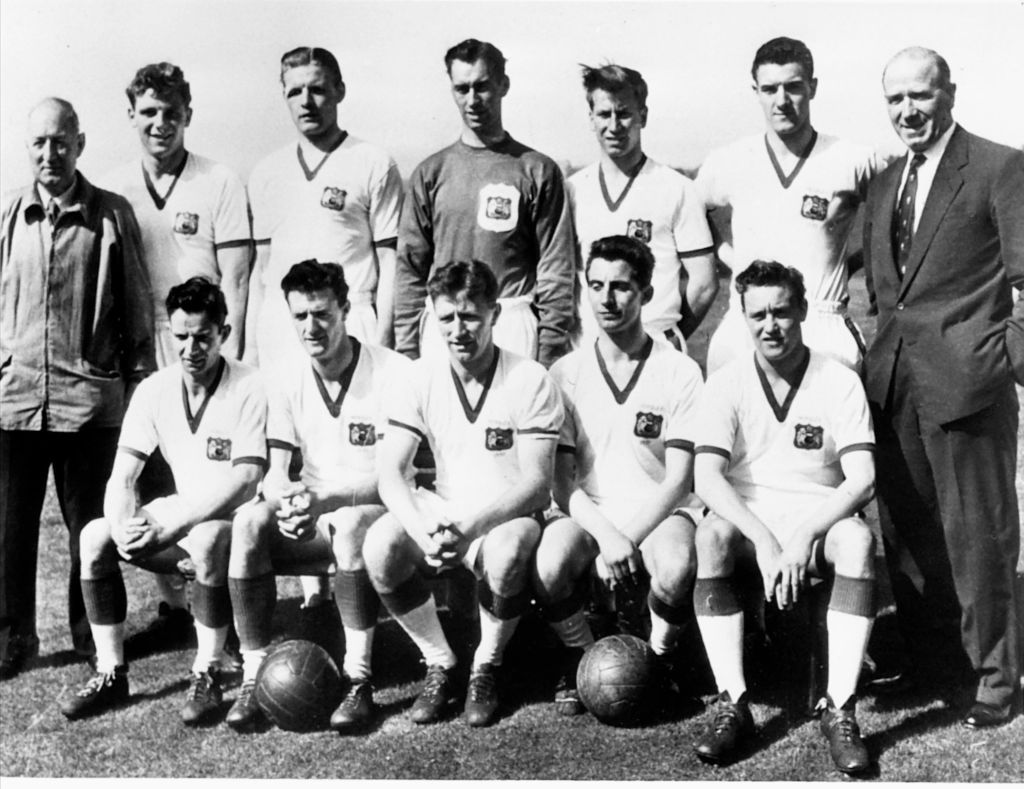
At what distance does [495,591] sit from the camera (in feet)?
15.6

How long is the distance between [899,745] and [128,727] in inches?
124

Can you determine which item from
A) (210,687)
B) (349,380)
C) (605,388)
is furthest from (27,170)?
(605,388)

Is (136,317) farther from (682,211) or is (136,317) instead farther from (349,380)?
(682,211)

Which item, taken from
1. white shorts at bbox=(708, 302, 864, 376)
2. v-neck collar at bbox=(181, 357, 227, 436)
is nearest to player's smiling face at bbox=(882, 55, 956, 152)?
white shorts at bbox=(708, 302, 864, 376)

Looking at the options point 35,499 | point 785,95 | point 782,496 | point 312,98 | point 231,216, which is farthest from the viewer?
point 231,216

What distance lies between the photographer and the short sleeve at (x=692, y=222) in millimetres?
5574

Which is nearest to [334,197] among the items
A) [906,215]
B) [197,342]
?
[197,342]

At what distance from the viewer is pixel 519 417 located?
495cm

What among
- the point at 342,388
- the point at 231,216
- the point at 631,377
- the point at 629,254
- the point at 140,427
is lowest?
the point at 140,427

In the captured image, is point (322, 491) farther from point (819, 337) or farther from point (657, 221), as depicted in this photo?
point (819, 337)

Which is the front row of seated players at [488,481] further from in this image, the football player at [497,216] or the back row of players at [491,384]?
the football player at [497,216]

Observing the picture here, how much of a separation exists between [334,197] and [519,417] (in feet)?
5.59

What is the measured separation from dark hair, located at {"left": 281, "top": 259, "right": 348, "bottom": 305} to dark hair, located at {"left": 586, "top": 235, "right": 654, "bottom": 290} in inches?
45.3

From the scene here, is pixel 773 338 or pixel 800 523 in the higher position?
pixel 773 338
